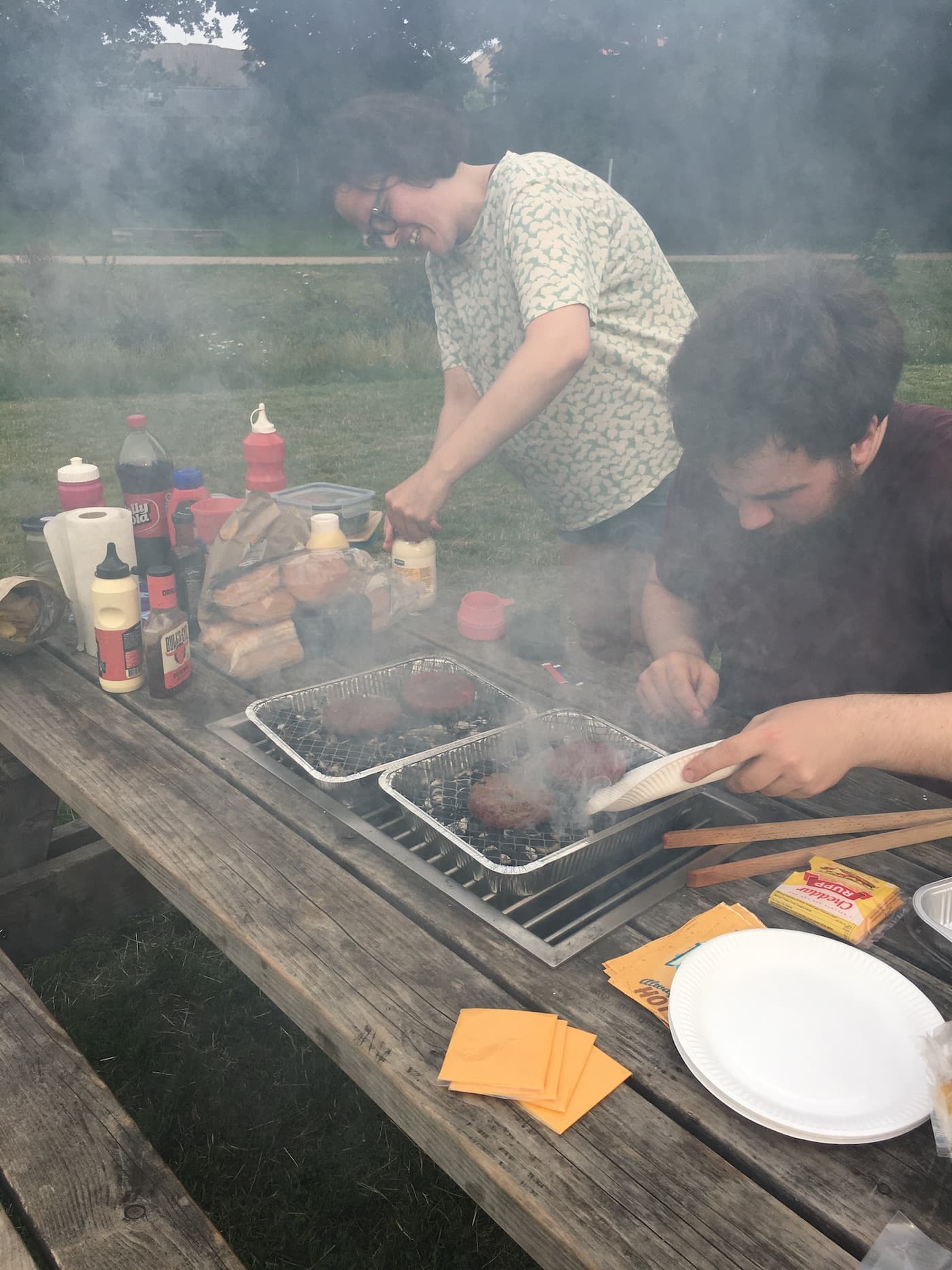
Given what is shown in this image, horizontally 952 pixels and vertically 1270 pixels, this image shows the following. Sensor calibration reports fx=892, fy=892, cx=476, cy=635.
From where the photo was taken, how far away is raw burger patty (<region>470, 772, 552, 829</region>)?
1497mm

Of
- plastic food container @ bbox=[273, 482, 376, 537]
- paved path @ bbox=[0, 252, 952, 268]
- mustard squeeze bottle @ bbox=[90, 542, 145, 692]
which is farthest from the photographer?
paved path @ bbox=[0, 252, 952, 268]

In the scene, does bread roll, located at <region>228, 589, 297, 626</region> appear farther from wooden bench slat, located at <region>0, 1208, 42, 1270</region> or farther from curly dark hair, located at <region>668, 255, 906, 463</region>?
wooden bench slat, located at <region>0, 1208, 42, 1270</region>

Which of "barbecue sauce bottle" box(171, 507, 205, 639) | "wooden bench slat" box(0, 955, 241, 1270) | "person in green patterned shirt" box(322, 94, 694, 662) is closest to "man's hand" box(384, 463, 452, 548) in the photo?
"person in green patterned shirt" box(322, 94, 694, 662)

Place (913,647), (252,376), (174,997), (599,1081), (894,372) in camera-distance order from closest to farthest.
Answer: (599,1081) < (894,372) < (913,647) < (174,997) < (252,376)

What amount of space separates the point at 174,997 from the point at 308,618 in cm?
119

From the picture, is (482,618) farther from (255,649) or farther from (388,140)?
(388,140)

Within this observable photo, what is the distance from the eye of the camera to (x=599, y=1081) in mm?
1066

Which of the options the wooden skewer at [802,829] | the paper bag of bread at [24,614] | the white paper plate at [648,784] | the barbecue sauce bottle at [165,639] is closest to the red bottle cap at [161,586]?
the barbecue sauce bottle at [165,639]

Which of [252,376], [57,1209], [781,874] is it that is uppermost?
[781,874]

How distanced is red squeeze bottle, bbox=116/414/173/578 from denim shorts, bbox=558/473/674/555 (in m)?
1.46

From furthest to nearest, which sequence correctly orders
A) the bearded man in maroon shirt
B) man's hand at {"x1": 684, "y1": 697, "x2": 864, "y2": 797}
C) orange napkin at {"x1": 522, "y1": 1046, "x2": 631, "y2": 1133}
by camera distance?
the bearded man in maroon shirt → man's hand at {"x1": 684, "y1": 697, "x2": 864, "y2": 797} → orange napkin at {"x1": 522, "y1": 1046, "x2": 631, "y2": 1133}

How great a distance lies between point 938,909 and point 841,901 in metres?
0.14

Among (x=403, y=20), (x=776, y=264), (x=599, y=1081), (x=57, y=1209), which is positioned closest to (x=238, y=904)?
(x=57, y=1209)

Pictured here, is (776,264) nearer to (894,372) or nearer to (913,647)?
(894,372)
